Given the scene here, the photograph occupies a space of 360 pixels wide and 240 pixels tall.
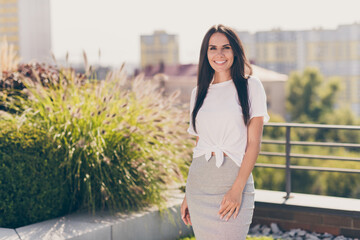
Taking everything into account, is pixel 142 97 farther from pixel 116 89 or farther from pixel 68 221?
pixel 68 221

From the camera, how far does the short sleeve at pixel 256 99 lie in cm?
223

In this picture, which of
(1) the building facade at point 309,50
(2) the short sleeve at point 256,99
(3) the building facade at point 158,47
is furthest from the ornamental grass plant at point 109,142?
(3) the building facade at point 158,47

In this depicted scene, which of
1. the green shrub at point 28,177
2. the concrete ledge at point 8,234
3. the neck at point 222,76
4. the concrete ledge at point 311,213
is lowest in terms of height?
the concrete ledge at point 311,213

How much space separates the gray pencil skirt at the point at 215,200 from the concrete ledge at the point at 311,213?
2104 mm

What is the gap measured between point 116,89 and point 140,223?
1249 millimetres

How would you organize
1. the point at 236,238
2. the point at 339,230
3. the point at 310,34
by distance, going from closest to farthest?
the point at 236,238, the point at 339,230, the point at 310,34

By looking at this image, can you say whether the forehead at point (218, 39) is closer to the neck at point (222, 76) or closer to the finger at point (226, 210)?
the neck at point (222, 76)

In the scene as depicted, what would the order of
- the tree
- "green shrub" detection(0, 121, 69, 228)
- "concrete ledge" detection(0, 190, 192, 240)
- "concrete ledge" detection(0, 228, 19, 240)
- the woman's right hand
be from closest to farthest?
the woman's right hand, "concrete ledge" detection(0, 228, 19, 240), "concrete ledge" detection(0, 190, 192, 240), "green shrub" detection(0, 121, 69, 228), the tree

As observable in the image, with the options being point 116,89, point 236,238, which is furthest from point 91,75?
point 236,238

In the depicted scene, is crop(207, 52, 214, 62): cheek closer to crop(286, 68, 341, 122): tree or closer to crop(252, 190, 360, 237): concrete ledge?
crop(252, 190, 360, 237): concrete ledge

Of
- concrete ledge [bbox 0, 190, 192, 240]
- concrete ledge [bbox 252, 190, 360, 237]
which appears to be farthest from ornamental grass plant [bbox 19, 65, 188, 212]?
concrete ledge [bbox 252, 190, 360, 237]

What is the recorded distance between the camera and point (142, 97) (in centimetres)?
471

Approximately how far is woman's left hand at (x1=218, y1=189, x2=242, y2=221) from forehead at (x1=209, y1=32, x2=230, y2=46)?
26.1 inches

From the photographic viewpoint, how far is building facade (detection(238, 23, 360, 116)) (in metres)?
107
